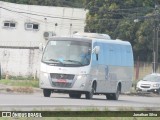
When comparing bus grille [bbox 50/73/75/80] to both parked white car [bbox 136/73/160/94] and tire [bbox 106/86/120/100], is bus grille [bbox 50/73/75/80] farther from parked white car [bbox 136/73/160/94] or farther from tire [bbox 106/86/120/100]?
parked white car [bbox 136/73/160/94]

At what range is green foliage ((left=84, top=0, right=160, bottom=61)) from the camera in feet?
230

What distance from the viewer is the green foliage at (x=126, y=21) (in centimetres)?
7012

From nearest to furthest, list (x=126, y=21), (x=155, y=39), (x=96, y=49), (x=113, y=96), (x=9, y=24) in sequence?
1. (x=96, y=49)
2. (x=113, y=96)
3. (x=155, y=39)
4. (x=126, y=21)
5. (x=9, y=24)

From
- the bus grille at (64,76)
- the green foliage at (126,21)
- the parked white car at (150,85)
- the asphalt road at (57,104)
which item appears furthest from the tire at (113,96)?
the green foliage at (126,21)

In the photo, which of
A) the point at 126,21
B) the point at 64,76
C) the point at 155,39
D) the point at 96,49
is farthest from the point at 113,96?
the point at 126,21

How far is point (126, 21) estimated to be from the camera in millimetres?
71500

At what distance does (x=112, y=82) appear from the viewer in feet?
115

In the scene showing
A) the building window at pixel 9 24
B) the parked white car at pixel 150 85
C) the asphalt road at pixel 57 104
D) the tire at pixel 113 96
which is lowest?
the parked white car at pixel 150 85

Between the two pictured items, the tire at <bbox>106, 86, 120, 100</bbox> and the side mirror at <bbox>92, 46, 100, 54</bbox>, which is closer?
the side mirror at <bbox>92, 46, 100, 54</bbox>

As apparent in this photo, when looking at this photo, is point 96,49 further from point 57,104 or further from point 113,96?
point 57,104

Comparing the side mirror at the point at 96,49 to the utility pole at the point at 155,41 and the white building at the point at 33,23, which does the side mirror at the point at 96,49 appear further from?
the white building at the point at 33,23

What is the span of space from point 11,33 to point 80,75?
146 ft

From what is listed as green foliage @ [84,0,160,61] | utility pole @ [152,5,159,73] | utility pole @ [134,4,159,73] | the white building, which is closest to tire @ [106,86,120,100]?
utility pole @ [152,5,159,73]

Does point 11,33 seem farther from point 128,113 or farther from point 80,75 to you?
point 128,113
